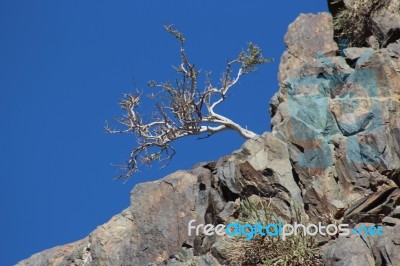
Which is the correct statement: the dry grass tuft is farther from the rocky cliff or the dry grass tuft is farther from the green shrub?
the green shrub

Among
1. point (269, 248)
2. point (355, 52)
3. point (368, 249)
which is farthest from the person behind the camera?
point (355, 52)

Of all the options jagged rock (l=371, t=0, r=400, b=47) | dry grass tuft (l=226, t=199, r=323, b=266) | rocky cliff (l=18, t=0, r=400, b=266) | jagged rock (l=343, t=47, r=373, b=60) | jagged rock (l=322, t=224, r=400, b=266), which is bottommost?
jagged rock (l=322, t=224, r=400, b=266)

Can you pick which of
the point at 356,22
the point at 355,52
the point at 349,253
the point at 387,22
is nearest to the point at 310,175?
the point at 355,52

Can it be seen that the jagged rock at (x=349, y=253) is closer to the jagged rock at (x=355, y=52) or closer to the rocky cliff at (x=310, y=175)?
the rocky cliff at (x=310, y=175)

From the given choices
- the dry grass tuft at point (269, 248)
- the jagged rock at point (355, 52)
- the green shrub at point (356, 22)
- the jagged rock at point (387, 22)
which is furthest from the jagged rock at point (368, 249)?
the green shrub at point (356, 22)

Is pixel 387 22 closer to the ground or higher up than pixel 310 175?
higher up

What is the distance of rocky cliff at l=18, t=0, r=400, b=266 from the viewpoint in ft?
53.0

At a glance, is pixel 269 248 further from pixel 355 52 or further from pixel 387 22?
pixel 387 22

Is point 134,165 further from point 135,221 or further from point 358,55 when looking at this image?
point 358,55

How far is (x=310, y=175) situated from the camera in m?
17.1

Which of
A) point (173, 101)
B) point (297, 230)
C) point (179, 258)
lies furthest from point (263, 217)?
point (173, 101)

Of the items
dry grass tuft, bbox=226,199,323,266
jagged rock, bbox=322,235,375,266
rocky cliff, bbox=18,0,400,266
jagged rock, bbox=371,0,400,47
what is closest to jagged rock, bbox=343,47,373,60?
rocky cliff, bbox=18,0,400,266

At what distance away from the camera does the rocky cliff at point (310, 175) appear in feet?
53.0

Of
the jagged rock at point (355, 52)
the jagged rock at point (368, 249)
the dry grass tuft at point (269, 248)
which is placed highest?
the jagged rock at point (355, 52)
